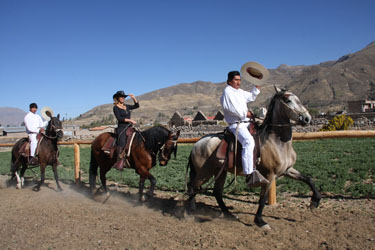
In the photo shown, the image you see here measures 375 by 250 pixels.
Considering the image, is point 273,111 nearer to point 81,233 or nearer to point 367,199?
point 367,199

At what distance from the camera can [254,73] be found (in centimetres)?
531

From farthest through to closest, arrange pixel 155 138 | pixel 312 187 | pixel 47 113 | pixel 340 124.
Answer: pixel 340 124 < pixel 47 113 < pixel 155 138 < pixel 312 187

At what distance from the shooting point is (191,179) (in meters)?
5.95

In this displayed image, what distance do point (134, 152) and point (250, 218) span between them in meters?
3.22

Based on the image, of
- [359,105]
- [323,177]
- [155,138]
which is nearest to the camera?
[155,138]

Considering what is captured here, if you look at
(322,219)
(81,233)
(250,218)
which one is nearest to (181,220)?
(250,218)

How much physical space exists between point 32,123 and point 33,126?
0.11 metres

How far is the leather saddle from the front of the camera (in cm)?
713

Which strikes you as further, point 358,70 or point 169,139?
point 358,70

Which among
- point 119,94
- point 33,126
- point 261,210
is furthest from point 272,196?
point 33,126

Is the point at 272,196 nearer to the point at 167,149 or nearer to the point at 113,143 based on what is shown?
the point at 167,149

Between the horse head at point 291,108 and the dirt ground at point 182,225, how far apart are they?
184cm

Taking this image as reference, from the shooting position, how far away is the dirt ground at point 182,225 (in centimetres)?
432

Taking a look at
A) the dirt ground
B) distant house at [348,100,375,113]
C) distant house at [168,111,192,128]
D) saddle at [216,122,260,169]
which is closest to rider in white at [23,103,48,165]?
the dirt ground
